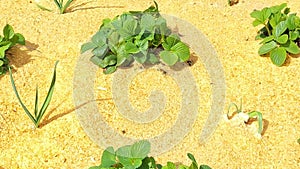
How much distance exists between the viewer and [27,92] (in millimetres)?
2955

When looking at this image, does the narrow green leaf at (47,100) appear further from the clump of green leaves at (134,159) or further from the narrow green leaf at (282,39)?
the narrow green leaf at (282,39)

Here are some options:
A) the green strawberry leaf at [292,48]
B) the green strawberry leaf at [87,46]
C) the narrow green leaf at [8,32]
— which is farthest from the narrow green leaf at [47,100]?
the green strawberry leaf at [292,48]

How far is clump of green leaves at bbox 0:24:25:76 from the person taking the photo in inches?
117

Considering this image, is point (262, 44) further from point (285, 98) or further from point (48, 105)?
point (48, 105)

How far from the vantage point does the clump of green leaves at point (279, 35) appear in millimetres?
2988

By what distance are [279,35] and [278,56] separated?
0.41 feet

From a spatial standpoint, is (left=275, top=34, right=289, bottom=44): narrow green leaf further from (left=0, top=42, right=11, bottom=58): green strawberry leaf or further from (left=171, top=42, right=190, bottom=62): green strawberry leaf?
(left=0, top=42, right=11, bottom=58): green strawberry leaf

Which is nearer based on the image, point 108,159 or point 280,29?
point 108,159

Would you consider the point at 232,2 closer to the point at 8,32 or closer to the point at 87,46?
the point at 87,46

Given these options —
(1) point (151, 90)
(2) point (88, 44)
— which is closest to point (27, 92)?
(2) point (88, 44)

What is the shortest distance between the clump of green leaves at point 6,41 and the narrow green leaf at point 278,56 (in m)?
1.51

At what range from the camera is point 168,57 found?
115 inches

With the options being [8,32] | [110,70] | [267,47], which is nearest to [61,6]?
[8,32]

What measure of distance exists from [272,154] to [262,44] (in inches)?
33.8
